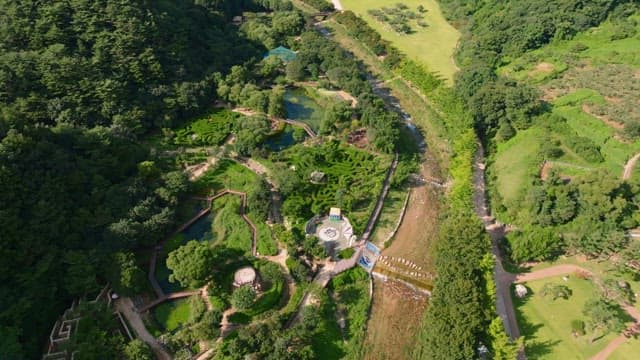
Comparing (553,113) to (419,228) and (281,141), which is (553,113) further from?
(281,141)

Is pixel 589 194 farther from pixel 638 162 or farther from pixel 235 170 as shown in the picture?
pixel 235 170

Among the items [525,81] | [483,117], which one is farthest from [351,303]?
[525,81]

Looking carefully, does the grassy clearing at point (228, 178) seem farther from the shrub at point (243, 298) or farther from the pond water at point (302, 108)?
the shrub at point (243, 298)

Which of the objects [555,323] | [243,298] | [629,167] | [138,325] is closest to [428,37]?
[629,167]

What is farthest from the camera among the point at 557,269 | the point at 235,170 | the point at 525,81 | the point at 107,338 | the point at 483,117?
the point at 525,81

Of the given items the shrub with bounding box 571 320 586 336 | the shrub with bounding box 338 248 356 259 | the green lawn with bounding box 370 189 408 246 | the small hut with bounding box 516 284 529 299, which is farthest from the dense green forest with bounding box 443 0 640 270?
the shrub with bounding box 338 248 356 259

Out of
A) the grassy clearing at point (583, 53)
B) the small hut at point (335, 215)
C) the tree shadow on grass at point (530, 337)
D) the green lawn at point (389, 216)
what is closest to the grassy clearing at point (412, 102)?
the green lawn at point (389, 216)
